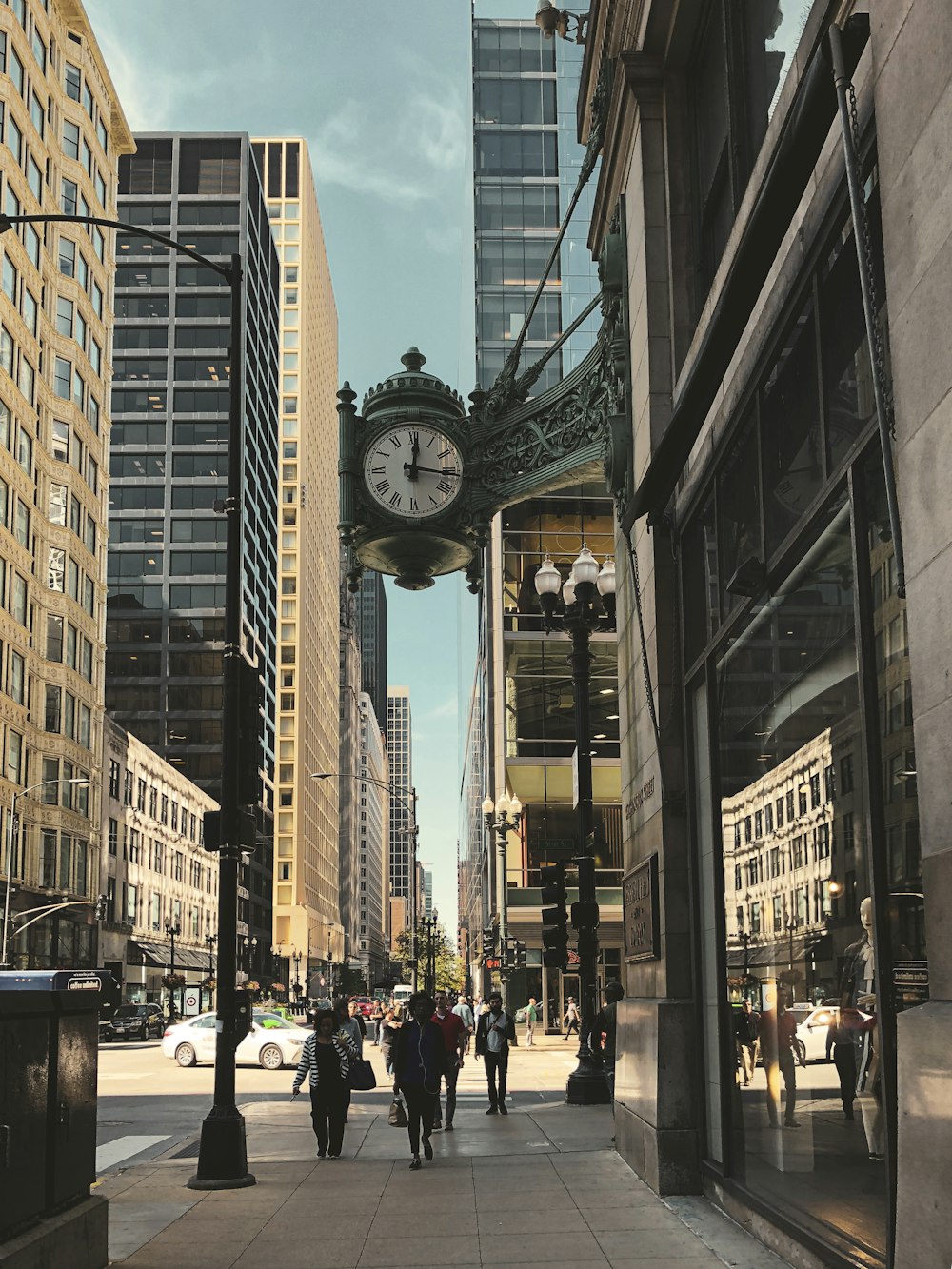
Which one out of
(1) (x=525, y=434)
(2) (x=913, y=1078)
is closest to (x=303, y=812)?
(1) (x=525, y=434)

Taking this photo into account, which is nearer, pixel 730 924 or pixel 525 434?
pixel 730 924

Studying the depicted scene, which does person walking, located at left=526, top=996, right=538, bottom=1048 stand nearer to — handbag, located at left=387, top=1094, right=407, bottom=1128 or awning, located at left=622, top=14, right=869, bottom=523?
handbag, located at left=387, top=1094, right=407, bottom=1128

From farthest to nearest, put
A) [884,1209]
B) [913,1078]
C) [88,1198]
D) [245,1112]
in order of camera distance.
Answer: [245,1112]
[88,1198]
[884,1209]
[913,1078]

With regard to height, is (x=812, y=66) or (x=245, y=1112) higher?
(x=812, y=66)

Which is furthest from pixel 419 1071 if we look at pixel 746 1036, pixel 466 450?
pixel 466 450

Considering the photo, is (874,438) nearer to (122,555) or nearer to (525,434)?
(525,434)

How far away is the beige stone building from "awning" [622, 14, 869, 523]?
2390 inches

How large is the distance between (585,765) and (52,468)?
175 ft

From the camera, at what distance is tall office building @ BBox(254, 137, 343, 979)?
5546 inches

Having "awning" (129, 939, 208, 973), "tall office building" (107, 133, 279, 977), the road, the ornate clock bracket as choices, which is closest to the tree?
"tall office building" (107, 133, 279, 977)

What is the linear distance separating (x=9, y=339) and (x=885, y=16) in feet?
204

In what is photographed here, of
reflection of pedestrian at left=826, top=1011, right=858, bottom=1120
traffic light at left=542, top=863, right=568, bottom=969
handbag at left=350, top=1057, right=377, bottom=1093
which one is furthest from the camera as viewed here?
traffic light at left=542, top=863, right=568, bottom=969

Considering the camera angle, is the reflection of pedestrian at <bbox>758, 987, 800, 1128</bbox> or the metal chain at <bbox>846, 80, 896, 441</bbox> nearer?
the metal chain at <bbox>846, 80, 896, 441</bbox>

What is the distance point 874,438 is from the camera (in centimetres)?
650
